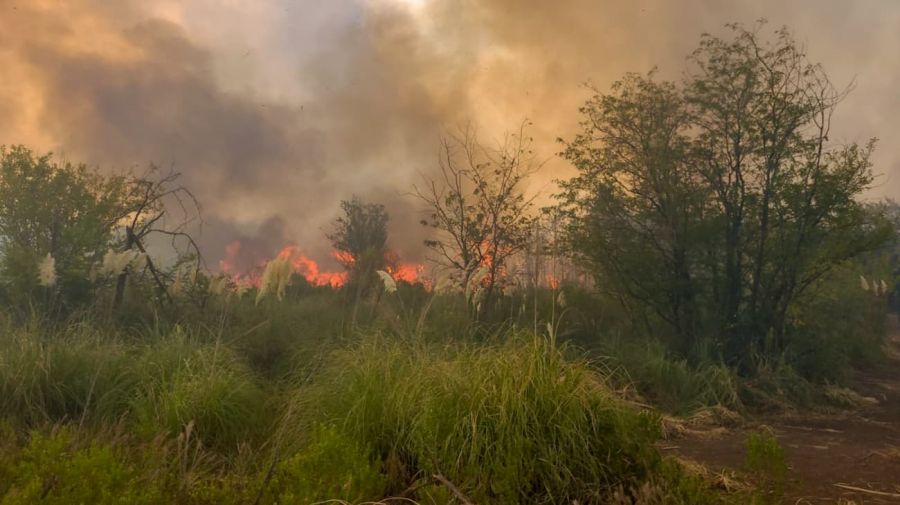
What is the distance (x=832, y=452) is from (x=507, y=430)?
3483 millimetres

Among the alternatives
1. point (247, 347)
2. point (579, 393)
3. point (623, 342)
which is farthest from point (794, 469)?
point (247, 347)

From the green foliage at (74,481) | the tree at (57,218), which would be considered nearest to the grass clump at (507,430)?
the green foliage at (74,481)

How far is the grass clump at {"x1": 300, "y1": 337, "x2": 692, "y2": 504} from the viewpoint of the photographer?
3418 millimetres

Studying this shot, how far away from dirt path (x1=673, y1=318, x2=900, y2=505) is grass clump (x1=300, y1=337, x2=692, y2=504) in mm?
945

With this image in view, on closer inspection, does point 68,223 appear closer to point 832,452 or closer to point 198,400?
point 198,400

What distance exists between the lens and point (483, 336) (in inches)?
276

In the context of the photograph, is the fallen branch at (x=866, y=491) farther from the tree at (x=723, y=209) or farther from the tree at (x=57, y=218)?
the tree at (x=57, y=218)

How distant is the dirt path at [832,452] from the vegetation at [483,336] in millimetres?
385

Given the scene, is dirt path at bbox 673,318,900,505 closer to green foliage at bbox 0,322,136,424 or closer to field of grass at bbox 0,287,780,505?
field of grass at bbox 0,287,780,505

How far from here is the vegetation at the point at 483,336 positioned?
3.42 meters

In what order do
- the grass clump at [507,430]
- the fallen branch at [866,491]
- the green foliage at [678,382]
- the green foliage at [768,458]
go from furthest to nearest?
the green foliage at [678,382] < the fallen branch at [866,491] < the grass clump at [507,430] < the green foliage at [768,458]

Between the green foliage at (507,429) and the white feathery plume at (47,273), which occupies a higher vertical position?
the white feathery plume at (47,273)

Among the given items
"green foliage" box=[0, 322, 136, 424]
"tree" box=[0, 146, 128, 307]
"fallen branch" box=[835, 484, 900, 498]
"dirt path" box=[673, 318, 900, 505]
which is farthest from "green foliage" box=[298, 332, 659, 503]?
"tree" box=[0, 146, 128, 307]

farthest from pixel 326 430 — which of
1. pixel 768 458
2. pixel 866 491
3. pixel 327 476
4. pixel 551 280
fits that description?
pixel 551 280
